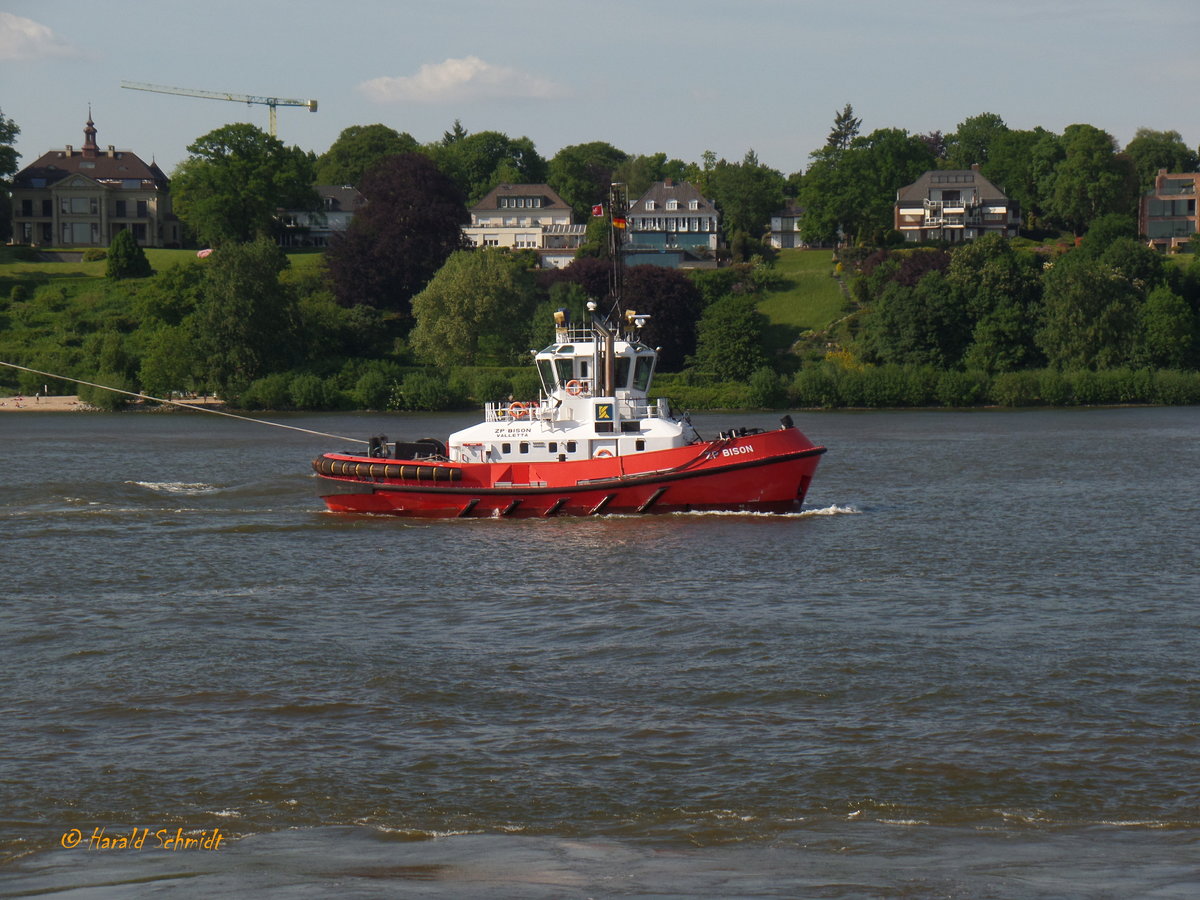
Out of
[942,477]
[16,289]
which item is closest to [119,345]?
[16,289]

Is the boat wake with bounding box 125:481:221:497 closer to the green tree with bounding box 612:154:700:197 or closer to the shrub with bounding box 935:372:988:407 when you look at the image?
the shrub with bounding box 935:372:988:407

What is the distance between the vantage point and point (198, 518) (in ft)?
116

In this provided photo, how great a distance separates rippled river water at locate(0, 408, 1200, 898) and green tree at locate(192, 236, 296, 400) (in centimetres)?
5092

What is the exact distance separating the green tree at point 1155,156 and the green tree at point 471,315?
241 feet

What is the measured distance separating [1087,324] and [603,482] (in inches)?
2411

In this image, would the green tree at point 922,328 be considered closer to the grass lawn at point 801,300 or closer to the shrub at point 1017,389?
the shrub at point 1017,389

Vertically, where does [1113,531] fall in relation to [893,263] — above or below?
below

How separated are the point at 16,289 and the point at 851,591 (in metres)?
85.8

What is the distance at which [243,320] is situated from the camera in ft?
275

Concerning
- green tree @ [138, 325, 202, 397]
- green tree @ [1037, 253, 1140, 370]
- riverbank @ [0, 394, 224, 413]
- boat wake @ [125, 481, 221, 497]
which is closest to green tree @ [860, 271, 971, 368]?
green tree @ [1037, 253, 1140, 370]

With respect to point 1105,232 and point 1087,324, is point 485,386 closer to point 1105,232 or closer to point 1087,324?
point 1087,324

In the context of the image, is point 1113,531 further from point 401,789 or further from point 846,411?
point 846,411

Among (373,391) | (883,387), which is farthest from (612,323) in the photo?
(883,387)

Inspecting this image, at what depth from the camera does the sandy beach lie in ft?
269
